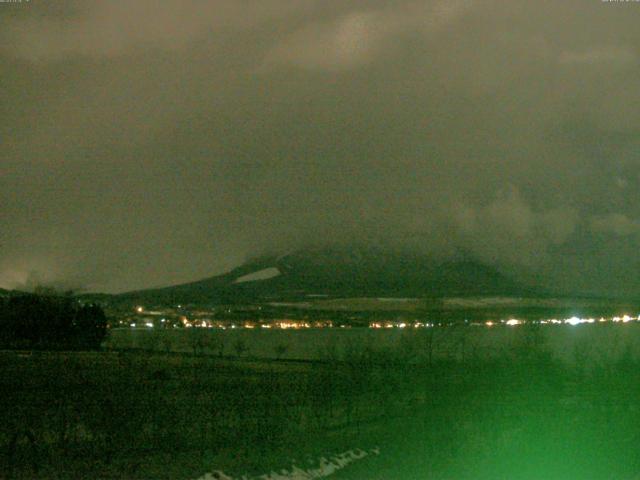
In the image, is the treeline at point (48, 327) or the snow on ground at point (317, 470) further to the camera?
the treeline at point (48, 327)

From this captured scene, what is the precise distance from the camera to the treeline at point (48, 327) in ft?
211

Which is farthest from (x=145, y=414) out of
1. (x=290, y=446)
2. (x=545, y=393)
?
(x=545, y=393)

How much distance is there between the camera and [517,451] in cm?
1780

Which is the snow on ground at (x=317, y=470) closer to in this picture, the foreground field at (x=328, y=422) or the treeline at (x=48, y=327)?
the foreground field at (x=328, y=422)

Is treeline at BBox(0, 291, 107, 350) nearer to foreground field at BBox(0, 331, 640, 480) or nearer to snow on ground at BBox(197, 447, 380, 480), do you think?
foreground field at BBox(0, 331, 640, 480)

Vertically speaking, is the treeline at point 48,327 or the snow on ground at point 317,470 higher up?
the treeline at point 48,327

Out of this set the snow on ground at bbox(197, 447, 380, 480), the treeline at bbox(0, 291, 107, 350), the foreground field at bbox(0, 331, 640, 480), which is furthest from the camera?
the treeline at bbox(0, 291, 107, 350)

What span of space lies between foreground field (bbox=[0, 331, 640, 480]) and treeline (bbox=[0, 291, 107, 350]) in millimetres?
27003

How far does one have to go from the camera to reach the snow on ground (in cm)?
1395

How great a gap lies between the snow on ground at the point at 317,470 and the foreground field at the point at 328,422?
0.48 ft

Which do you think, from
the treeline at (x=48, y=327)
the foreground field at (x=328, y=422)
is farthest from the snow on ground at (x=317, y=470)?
the treeline at (x=48, y=327)

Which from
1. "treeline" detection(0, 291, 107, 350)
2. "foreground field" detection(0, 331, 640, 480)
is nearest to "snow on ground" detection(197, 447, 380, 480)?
"foreground field" detection(0, 331, 640, 480)

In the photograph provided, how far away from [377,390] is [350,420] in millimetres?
7815

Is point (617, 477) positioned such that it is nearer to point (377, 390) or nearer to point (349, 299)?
point (377, 390)
